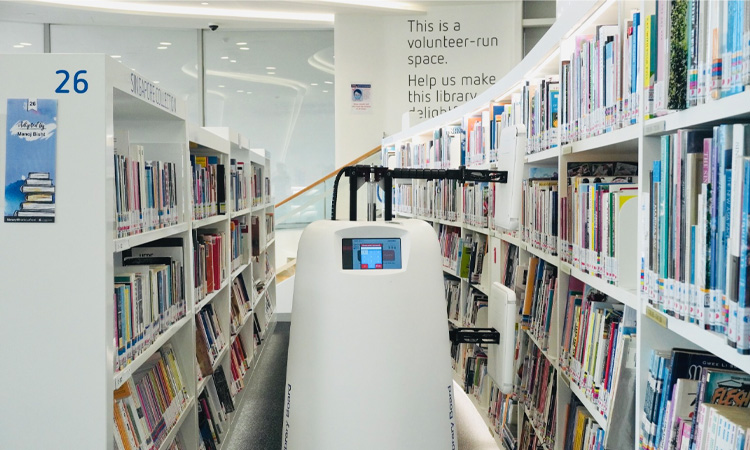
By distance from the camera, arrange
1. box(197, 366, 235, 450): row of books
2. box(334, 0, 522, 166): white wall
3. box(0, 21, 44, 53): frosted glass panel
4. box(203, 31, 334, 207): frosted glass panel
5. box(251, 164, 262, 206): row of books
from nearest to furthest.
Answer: box(197, 366, 235, 450): row of books → box(251, 164, 262, 206): row of books → box(334, 0, 522, 166): white wall → box(0, 21, 44, 53): frosted glass panel → box(203, 31, 334, 207): frosted glass panel

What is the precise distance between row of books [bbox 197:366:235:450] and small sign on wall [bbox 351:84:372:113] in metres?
6.22

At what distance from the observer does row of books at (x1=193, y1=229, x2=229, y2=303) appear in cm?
→ 330

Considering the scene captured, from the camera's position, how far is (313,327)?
217 cm

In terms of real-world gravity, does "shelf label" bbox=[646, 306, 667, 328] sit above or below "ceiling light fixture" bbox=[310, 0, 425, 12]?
below

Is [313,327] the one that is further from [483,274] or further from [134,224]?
[483,274]

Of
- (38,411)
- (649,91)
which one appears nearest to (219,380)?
(38,411)

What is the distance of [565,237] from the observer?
2.45m

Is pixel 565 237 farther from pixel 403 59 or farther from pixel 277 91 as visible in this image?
pixel 277 91

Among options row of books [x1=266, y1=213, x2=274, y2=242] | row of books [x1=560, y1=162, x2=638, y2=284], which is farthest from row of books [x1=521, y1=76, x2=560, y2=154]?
row of books [x1=266, y1=213, x2=274, y2=242]

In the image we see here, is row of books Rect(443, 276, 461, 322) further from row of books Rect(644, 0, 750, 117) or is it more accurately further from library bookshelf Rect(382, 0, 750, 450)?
row of books Rect(644, 0, 750, 117)

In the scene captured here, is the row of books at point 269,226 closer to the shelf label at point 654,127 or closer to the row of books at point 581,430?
the row of books at point 581,430

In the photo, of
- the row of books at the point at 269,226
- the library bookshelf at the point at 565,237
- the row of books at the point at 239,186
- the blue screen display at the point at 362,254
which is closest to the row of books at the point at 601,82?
the library bookshelf at the point at 565,237

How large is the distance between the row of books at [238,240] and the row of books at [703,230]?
10.5 feet

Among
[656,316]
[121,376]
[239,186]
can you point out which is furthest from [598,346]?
[239,186]
